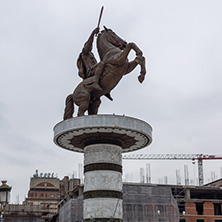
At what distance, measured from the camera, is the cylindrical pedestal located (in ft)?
67.6

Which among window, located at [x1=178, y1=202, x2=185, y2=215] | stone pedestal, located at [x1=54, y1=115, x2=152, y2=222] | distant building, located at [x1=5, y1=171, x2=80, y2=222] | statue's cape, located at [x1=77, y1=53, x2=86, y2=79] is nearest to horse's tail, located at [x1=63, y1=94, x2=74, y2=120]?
statue's cape, located at [x1=77, y1=53, x2=86, y2=79]

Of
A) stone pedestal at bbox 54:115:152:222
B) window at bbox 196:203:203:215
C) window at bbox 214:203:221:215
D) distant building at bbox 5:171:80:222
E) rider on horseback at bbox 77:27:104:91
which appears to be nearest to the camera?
stone pedestal at bbox 54:115:152:222

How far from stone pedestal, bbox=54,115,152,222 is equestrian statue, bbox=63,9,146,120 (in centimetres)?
187

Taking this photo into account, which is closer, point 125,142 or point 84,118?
point 84,118

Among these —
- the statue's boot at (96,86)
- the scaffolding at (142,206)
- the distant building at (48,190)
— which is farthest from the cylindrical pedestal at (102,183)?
the distant building at (48,190)

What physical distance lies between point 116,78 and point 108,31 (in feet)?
11.1

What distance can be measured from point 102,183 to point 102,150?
1.81 metres

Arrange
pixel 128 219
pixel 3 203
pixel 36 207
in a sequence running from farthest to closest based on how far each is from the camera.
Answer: pixel 36 207, pixel 128 219, pixel 3 203

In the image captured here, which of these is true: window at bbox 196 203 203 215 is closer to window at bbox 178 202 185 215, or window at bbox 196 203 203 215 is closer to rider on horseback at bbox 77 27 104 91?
window at bbox 178 202 185 215

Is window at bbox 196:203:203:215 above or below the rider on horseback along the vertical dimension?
below

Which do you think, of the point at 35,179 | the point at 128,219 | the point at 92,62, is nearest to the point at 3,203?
the point at 92,62

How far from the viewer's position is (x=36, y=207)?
1722 inches

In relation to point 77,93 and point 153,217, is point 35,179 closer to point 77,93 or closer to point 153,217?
point 153,217

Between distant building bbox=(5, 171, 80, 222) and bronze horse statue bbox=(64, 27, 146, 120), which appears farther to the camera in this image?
distant building bbox=(5, 171, 80, 222)
